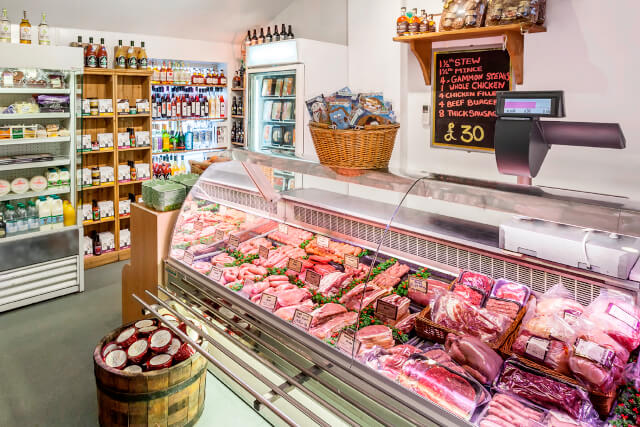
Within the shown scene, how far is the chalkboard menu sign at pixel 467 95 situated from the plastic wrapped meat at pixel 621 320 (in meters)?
2.74

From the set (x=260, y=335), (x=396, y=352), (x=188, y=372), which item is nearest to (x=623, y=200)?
(x=396, y=352)

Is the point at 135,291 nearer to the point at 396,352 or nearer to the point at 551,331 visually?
the point at 396,352

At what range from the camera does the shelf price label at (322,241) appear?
2.65 meters

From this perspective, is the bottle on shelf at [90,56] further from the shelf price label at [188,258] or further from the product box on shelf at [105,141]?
the shelf price label at [188,258]

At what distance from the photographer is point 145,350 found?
7.34 feet

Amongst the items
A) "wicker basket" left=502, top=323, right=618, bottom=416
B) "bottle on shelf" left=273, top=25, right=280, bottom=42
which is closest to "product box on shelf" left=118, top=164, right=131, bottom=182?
"bottle on shelf" left=273, top=25, right=280, bottom=42

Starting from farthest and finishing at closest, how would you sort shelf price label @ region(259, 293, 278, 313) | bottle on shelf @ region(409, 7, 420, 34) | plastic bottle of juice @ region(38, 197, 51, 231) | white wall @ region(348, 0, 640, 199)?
plastic bottle of juice @ region(38, 197, 51, 231)
bottle on shelf @ region(409, 7, 420, 34)
white wall @ region(348, 0, 640, 199)
shelf price label @ region(259, 293, 278, 313)

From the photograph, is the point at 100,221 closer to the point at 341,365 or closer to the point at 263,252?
the point at 263,252

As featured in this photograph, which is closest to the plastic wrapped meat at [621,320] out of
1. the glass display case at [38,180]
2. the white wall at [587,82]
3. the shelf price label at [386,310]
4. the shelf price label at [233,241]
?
the shelf price label at [386,310]

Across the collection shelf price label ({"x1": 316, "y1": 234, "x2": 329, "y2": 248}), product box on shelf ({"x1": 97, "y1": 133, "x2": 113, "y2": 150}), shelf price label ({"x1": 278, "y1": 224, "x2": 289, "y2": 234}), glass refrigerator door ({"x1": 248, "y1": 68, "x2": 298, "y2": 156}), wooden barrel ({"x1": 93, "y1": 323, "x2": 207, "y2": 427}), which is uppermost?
glass refrigerator door ({"x1": 248, "y1": 68, "x2": 298, "y2": 156})

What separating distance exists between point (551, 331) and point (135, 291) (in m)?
2.85

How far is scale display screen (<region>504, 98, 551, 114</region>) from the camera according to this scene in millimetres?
1348

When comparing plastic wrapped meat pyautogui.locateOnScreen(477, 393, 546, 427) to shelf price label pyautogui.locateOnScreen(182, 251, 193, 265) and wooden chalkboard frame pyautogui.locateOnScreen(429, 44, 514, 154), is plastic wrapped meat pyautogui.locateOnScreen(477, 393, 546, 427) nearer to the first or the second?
shelf price label pyautogui.locateOnScreen(182, 251, 193, 265)

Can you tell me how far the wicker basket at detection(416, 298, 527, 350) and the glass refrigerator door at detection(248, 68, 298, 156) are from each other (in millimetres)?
3851
